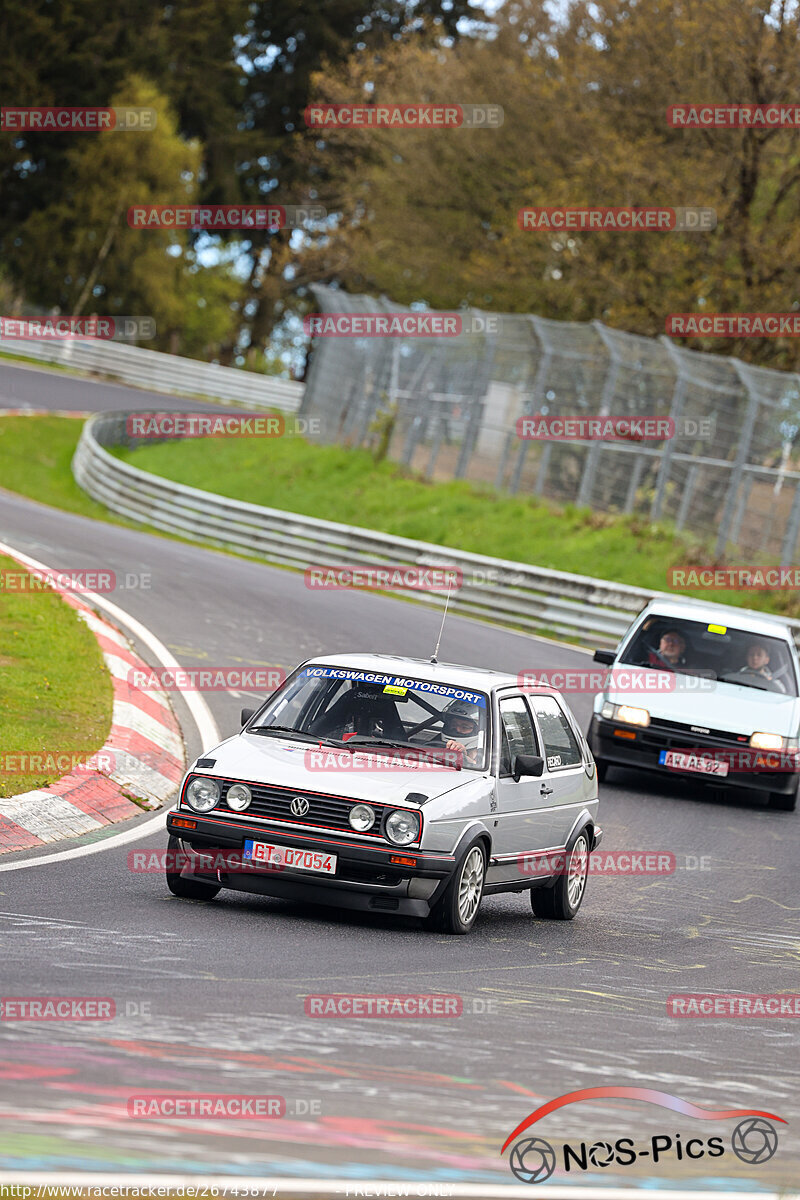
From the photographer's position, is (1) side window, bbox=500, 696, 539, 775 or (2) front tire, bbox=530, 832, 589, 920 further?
(2) front tire, bbox=530, 832, 589, 920

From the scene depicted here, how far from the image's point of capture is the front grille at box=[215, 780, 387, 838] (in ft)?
26.8

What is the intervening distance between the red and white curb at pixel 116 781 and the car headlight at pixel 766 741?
5.17m

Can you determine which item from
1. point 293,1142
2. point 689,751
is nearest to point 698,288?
Answer: point 689,751

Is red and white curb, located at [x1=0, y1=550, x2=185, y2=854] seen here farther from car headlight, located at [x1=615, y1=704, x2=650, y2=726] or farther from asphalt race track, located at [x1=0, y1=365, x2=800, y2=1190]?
car headlight, located at [x1=615, y1=704, x2=650, y2=726]

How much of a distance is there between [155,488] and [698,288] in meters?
11.8

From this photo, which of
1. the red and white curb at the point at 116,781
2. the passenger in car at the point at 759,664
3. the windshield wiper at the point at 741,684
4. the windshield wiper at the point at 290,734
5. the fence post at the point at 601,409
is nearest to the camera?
the windshield wiper at the point at 290,734

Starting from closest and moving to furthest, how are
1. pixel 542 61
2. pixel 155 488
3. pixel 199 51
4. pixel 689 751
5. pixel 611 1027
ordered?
pixel 611 1027, pixel 689 751, pixel 155 488, pixel 542 61, pixel 199 51

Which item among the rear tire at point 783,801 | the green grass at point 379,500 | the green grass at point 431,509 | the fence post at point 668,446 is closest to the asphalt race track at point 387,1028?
the rear tire at point 783,801

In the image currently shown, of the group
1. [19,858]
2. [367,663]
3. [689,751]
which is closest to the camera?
[19,858]

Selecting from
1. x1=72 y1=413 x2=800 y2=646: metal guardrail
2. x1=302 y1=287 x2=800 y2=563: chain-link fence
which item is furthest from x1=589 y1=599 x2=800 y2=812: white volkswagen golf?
x1=302 y1=287 x2=800 y2=563: chain-link fence

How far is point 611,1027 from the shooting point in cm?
677

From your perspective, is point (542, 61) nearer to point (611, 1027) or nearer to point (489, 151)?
point (489, 151)

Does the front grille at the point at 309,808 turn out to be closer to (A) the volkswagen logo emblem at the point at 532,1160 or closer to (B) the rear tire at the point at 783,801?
(A) the volkswagen logo emblem at the point at 532,1160

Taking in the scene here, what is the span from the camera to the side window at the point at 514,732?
9289 mm
